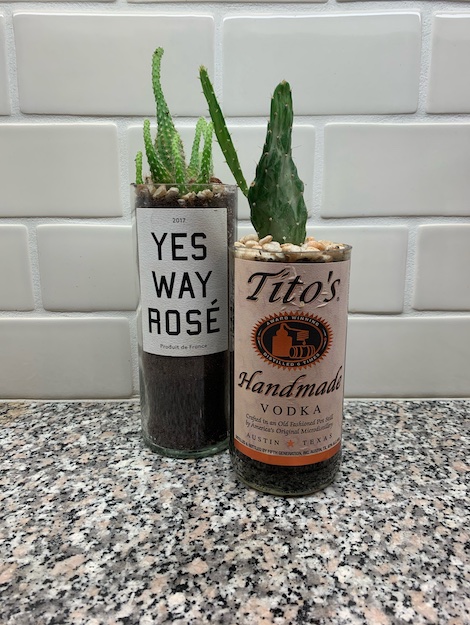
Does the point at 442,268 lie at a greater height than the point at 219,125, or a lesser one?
lesser

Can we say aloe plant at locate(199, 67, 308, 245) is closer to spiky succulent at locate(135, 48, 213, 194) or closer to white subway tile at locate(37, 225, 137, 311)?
spiky succulent at locate(135, 48, 213, 194)

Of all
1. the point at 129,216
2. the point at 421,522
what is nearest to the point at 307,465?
the point at 421,522

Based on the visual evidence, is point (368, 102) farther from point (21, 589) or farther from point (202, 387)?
point (21, 589)

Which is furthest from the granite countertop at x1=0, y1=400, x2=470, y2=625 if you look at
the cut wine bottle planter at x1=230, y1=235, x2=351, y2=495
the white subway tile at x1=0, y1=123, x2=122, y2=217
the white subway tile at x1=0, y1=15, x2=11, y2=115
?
the white subway tile at x1=0, y1=15, x2=11, y2=115

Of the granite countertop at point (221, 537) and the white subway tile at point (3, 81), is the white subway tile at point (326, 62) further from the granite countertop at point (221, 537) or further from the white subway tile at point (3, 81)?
the granite countertop at point (221, 537)

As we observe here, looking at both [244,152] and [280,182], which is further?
[244,152]

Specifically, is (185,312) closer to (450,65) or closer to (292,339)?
(292,339)

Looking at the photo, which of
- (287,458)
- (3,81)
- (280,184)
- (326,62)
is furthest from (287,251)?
(3,81)
